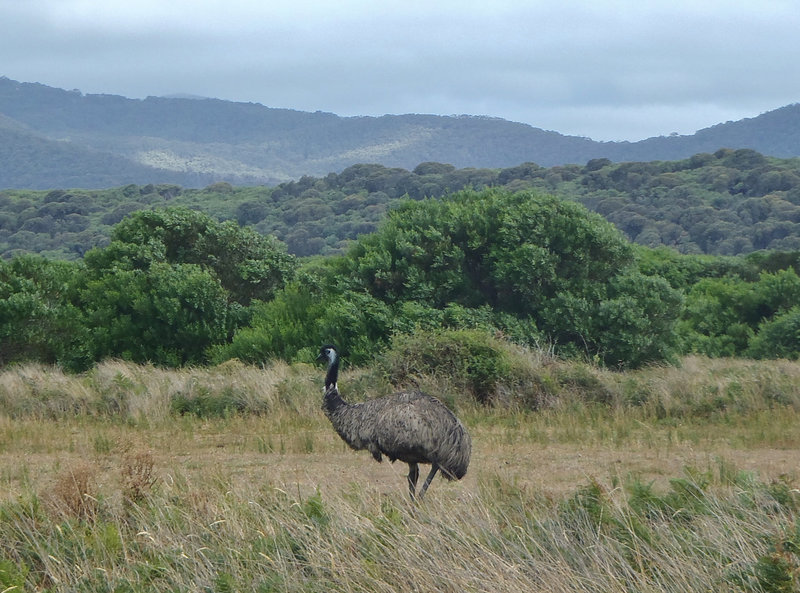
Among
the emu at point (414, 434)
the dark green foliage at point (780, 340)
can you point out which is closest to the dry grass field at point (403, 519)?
the emu at point (414, 434)

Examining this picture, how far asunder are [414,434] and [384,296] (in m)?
14.7

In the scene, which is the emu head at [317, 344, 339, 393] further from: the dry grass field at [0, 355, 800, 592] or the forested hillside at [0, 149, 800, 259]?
the forested hillside at [0, 149, 800, 259]

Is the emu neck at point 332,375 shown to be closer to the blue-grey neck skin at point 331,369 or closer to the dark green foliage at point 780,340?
the blue-grey neck skin at point 331,369

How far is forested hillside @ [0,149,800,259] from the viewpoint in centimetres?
8881

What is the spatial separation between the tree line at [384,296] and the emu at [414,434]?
1149cm

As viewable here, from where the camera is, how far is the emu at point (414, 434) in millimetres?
9758

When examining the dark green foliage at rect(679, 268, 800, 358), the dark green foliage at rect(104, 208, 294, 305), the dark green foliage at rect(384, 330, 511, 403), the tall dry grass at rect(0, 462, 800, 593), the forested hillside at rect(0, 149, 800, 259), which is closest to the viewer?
the tall dry grass at rect(0, 462, 800, 593)

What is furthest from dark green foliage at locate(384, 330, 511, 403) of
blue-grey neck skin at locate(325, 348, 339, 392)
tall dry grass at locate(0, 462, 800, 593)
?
tall dry grass at locate(0, 462, 800, 593)

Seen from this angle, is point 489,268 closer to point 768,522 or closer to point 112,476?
point 112,476

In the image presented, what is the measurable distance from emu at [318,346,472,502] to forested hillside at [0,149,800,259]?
71.7 m

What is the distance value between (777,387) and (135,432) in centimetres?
953

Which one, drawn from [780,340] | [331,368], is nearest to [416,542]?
[331,368]

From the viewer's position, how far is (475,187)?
109750mm

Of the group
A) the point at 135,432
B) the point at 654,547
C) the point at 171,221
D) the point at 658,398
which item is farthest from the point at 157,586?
the point at 171,221
